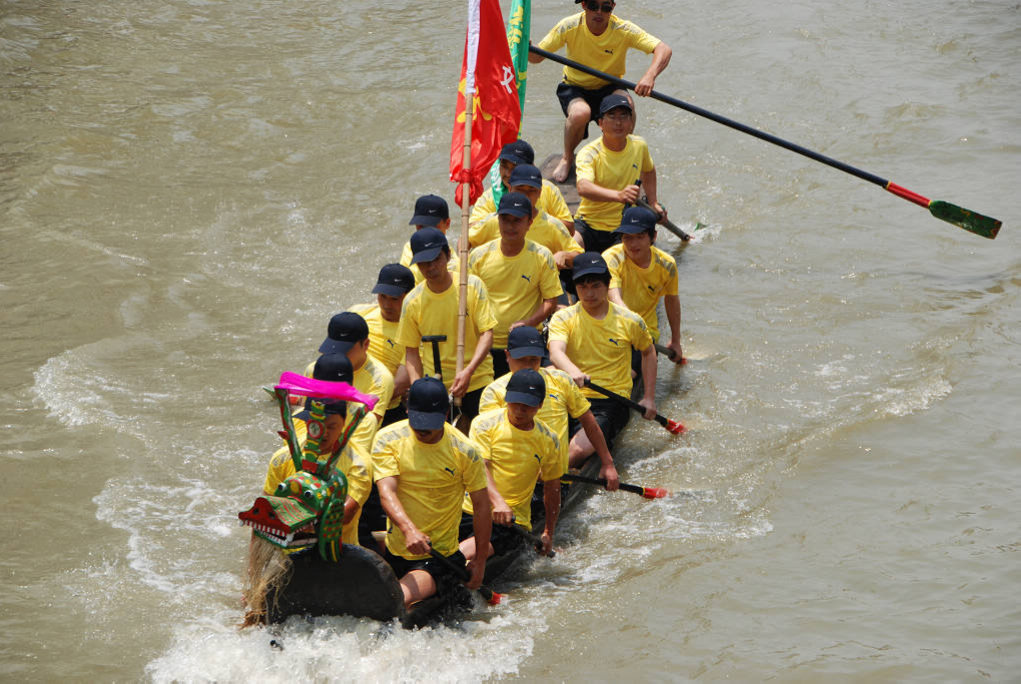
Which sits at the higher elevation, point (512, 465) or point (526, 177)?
point (526, 177)

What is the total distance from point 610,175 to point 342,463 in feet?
16.4

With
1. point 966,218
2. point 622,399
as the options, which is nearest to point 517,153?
point 622,399

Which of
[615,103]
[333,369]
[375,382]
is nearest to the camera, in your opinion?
[333,369]

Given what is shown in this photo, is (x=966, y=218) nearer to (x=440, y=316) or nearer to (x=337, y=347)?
(x=440, y=316)

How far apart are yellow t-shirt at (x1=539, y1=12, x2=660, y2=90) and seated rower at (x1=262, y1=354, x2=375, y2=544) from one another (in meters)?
5.85

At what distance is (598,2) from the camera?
10570 mm

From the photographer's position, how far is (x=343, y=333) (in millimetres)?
6621

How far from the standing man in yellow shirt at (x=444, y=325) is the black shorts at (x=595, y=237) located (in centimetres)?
285

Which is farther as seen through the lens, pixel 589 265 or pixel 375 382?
pixel 589 265

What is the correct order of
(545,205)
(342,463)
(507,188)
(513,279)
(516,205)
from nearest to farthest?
(342,463) < (516,205) < (513,279) < (507,188) < (545,205)

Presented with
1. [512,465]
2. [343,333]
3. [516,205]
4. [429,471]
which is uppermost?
[516,205]

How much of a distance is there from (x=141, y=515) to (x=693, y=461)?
4.02 metres

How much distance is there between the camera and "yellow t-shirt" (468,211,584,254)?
9.09 metres

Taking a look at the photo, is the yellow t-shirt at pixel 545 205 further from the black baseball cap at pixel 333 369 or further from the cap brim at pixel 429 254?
the black baseball cap at pixel 333 369
